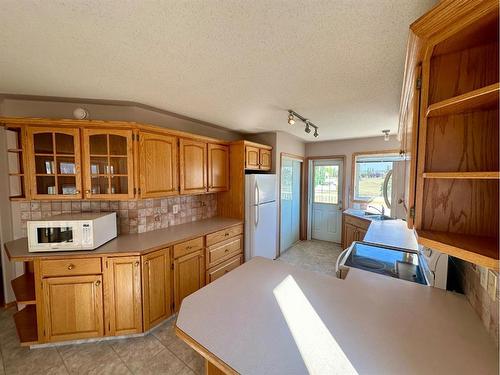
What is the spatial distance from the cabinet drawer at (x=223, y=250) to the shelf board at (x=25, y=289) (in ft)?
5.41

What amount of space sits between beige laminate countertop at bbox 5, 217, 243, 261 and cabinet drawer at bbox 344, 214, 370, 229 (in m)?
2.21

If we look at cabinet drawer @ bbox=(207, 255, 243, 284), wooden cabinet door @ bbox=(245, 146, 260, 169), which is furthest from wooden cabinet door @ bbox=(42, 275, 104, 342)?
wooden cabinet door @ bbox=(245, 146, 260, 169)

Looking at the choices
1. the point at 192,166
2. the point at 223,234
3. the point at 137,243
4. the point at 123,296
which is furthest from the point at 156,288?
the point at 192,166

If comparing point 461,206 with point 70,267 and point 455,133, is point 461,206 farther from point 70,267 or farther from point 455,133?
point 70,267

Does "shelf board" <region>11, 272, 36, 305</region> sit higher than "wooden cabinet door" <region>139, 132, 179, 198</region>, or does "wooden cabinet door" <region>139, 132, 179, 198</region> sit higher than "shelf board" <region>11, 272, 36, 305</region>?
"wooden cabinet door" <region>139, 132, 179, 198</region>

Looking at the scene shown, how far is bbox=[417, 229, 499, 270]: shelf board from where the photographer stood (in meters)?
0.61

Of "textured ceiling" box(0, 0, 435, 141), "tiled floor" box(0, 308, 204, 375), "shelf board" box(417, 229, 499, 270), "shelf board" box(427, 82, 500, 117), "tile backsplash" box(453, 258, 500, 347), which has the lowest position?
"tiled floor" box(0, 308, 204, 375)

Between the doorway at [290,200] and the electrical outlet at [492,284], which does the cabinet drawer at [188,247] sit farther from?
the electrical outlet at [492,284]

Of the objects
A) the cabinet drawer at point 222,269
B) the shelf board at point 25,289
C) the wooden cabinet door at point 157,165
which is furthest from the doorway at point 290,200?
the shelf board at point 25,289

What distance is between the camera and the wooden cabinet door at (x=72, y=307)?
1829 mm

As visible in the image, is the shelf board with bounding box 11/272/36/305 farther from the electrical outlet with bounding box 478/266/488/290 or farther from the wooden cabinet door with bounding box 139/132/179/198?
the electrical outlet with bounding box 478/266/488/290

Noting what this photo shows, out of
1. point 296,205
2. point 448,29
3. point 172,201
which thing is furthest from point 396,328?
point 296,205

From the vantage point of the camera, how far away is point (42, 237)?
1.83m

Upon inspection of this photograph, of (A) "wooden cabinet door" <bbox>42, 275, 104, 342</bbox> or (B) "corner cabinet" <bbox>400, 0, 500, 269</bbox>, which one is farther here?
(A) "wooden cabinet door" <bbox>42, 275, 104, 342</bbox>
